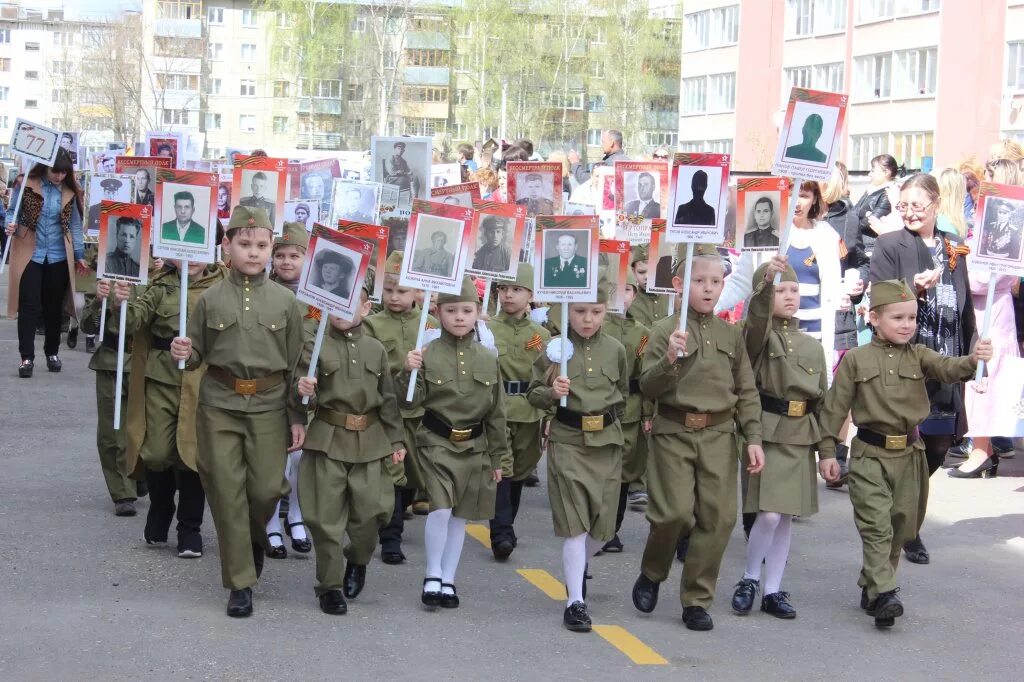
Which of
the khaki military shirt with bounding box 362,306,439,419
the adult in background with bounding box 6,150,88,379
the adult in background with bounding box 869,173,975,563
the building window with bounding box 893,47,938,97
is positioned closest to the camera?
the khaki military shirt with bounding box 362,306,439,419

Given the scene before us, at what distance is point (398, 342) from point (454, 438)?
1.38m

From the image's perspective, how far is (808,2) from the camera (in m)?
69.9

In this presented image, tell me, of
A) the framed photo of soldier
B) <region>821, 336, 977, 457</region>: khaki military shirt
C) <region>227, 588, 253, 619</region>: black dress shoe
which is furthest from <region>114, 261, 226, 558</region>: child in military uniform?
the framed photo of soldier

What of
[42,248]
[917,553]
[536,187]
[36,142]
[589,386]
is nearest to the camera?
[589,386]

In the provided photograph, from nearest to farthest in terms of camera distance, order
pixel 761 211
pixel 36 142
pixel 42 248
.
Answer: pixel 761 211
pixel 36 142
pixel 42 248

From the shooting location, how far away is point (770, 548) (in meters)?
7.79

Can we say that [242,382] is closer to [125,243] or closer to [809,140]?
[125,243]

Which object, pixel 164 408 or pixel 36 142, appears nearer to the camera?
pixel 164 408

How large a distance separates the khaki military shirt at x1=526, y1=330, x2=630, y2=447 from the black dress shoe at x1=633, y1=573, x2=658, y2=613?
677 millimetres

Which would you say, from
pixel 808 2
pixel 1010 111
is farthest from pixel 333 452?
pixel 808 2

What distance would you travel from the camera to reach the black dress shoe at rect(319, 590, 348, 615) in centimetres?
731

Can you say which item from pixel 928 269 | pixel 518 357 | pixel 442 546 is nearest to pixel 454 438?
pixel 442 546

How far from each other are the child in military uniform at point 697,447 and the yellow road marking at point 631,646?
0.34 metres

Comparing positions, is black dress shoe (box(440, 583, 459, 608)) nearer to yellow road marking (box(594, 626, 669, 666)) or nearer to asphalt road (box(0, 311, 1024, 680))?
asphalt road (box(0, 311, 1024, 680))
